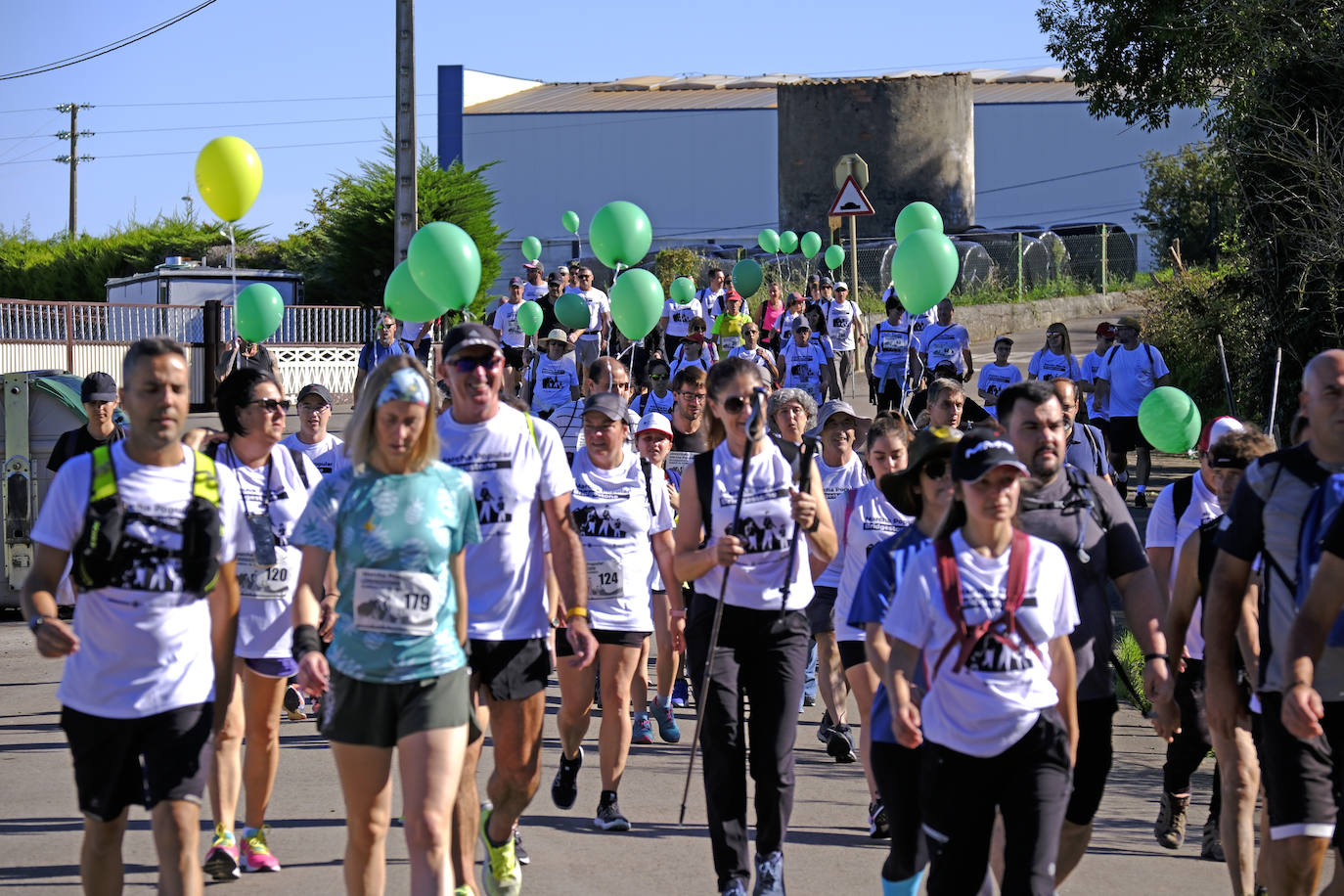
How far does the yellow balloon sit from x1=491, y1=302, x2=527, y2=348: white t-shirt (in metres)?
6.52

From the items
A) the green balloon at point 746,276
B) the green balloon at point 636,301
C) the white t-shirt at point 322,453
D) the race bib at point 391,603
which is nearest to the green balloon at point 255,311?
the green balloon at point 636,301

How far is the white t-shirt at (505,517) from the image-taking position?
5.42 m

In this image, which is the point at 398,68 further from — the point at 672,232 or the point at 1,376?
the point at 672,232

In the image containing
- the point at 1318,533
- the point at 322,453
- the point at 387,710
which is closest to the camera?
the point at 1318,533

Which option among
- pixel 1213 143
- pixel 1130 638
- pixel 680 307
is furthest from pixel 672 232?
pixel 1130 638

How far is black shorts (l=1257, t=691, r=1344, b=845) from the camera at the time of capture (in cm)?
461

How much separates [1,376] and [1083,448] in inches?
335

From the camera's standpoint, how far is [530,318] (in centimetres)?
1778

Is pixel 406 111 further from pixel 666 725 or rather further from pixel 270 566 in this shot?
pixel 270 566

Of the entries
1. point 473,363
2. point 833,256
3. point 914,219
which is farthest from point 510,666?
point 833,256

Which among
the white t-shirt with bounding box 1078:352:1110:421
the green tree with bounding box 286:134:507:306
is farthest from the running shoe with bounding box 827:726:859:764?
the green tree with bounding box 286:134:507:306

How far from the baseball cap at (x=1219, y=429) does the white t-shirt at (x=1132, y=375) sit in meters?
9.47

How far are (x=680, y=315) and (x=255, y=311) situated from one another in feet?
23.8

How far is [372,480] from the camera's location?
15.6 feet
